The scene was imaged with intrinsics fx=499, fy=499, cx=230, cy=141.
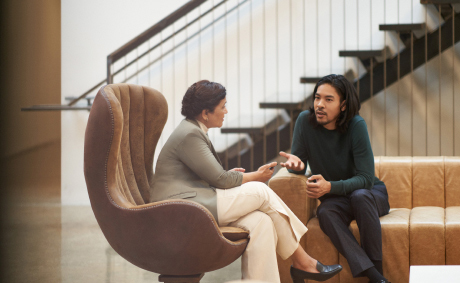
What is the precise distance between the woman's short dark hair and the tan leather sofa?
0.56 m

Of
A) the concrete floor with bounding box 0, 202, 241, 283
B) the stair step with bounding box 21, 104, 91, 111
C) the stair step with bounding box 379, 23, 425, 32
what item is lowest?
the concrete floor with bounding box 0, 202, 241, 283

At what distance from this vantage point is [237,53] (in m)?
5.46

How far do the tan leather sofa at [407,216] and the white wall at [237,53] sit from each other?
212 cm

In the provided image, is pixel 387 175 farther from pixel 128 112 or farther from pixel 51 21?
pixel 51 21

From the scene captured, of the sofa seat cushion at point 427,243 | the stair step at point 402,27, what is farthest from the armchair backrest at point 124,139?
the stair step at point 402,27

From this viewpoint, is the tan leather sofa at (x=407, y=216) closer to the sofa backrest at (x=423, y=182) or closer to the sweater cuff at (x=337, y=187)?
the sofa backrest at (x=423, y=182)

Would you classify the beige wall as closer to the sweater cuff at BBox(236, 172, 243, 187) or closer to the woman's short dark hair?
the woman's short dark hair

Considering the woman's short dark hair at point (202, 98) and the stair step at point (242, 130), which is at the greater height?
the woman's short dark hair at point (202, 98)

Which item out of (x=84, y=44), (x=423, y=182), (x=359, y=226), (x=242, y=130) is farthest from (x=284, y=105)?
(x=84, y=44)

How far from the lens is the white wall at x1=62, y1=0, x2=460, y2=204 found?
5.04 m

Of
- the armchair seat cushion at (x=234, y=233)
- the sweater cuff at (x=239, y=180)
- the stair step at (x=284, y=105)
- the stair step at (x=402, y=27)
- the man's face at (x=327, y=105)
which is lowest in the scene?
the armchair seat cushion at (x=234, y=233)

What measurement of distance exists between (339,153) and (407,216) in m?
0.46

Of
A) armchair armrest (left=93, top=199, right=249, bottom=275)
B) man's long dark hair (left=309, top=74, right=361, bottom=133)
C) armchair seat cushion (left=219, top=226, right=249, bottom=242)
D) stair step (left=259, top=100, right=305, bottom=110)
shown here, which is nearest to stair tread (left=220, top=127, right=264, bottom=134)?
stair step (left=259, top=100, right=305, bottom=110)

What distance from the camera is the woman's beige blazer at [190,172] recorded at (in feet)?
6.81
